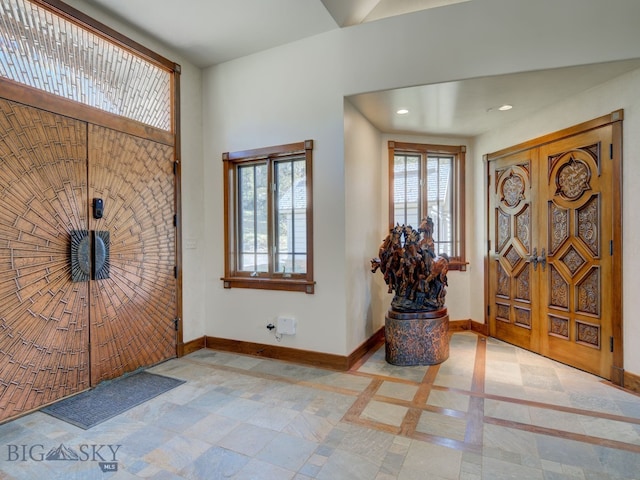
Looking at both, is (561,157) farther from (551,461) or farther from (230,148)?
(230,148)

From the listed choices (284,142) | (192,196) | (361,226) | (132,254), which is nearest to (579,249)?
(361,226)

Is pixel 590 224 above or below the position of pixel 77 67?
below

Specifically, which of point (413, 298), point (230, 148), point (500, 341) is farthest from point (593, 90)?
point (230, 148)

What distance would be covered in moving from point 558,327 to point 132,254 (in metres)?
4.17

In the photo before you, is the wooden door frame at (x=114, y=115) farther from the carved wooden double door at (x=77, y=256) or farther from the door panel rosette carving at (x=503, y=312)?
the door panel rosette carving at (x=503, y=312)

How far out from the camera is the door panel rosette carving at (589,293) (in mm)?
3115

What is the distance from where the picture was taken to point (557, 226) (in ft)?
11.5

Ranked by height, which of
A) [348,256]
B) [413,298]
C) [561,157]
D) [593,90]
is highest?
[593,90]

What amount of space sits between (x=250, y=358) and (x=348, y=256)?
148cm

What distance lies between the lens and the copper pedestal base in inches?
132

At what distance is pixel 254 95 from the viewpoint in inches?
145

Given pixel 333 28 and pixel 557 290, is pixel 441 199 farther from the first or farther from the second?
pixel 333 28

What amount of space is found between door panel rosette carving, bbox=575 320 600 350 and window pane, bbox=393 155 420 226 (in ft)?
6.48

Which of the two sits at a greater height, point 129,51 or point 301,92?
point 129,51
